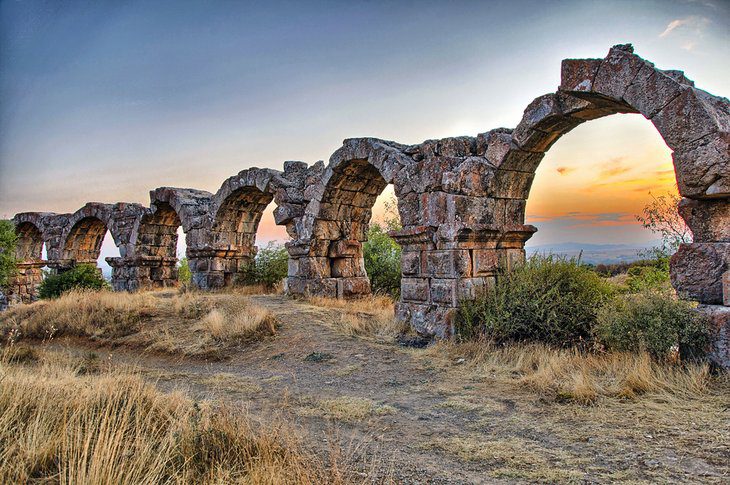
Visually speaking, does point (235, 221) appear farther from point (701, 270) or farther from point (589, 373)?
point (701, 270)

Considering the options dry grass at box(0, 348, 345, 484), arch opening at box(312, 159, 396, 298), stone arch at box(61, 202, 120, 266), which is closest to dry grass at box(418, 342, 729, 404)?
dry grass at box(0, 348, 345, 484)

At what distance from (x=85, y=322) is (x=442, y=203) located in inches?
307

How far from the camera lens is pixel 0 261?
1817 centimetres

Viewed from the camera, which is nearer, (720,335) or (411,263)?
(720,335)

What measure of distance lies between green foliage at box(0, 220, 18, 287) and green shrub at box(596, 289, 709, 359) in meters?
20.2

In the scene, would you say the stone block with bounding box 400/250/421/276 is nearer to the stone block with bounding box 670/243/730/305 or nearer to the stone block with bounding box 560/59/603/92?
the stone block with bounding box 560/59/603/92

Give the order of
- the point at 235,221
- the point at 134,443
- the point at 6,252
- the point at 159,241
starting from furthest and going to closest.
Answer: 1. the point at 6,252
2. the point at 159,241
3. the point at 235,221
4. the point at 134,443

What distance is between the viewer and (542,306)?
671 centimetres

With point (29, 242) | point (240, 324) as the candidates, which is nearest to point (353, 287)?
point (240, 324)

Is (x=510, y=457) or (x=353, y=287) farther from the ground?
(x=353, y=287)

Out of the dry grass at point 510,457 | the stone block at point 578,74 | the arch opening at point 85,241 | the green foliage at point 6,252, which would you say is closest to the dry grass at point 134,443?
the dry grass at point 510,457

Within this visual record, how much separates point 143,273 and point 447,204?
41.8 feet

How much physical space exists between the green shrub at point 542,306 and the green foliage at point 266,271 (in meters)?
8.68

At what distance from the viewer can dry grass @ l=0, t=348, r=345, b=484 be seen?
280cm
